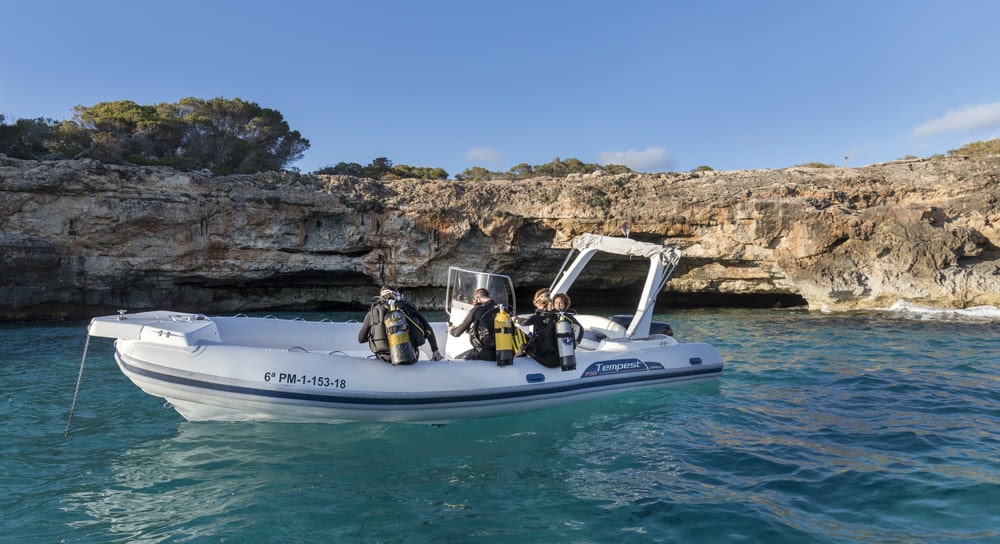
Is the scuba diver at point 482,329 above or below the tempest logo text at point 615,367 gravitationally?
above

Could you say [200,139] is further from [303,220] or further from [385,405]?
[385,405]

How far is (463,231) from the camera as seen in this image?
2103cm

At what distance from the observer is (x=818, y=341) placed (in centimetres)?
1335

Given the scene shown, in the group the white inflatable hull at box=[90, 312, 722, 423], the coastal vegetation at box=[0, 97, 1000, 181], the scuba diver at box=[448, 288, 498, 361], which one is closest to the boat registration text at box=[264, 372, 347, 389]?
the white inflatable hull at box=[90, 312, 722, 423]

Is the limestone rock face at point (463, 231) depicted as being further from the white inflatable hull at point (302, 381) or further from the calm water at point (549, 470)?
the white inflatable hull at point (302, 381)

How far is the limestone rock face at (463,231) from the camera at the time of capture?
18.4 metres

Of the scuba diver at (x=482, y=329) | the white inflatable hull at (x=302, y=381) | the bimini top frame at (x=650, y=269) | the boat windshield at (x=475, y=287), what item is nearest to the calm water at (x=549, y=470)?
the white inflatable hull at (x=302, y=381)

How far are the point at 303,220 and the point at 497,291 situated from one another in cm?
1344

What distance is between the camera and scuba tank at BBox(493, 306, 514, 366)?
7465mm

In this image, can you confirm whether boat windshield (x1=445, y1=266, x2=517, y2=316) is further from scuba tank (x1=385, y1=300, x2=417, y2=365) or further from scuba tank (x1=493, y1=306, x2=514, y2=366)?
scuba tank (x1=385, y1=300, x2=417, y2=365)

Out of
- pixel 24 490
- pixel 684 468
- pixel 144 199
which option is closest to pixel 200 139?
pixel 144 199

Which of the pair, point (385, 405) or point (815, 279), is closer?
point (385, 405)

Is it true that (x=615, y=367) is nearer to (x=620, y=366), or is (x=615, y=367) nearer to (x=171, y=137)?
(x=620, y=366)

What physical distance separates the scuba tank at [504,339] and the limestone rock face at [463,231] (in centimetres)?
1380
